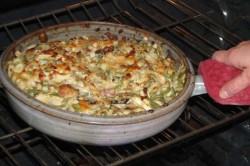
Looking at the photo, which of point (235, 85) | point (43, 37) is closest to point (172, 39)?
point (43, 37)

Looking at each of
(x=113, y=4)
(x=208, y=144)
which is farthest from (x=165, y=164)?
(x=113, y=4)

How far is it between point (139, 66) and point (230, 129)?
0.71 m

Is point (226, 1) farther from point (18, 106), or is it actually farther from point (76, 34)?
point (18, 106)

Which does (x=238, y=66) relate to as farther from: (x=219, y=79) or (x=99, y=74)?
(x=99, y=74)

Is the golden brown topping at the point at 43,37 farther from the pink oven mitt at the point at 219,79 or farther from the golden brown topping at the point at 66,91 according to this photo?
the pink oven mitt at the point at 219,79

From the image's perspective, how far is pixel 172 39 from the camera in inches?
81.2

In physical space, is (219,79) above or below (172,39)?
above

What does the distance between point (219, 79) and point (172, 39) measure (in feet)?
2.67

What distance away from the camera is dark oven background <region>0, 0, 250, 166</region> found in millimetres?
1699

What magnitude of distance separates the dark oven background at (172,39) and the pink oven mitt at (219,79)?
29cm

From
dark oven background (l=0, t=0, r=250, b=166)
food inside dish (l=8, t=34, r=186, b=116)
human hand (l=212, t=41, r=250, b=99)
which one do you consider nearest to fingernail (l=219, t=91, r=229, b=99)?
human hand (l=212, t=41, r=250, b=99)

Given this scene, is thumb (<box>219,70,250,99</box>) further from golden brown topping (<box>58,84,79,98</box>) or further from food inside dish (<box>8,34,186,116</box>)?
golden brown topping (<box>58,84,79,98</box>)

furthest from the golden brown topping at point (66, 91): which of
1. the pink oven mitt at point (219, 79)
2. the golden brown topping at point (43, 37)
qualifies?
the pink oven mitt at point (219, 79)

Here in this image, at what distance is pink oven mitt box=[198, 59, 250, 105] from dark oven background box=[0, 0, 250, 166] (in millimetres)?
291
